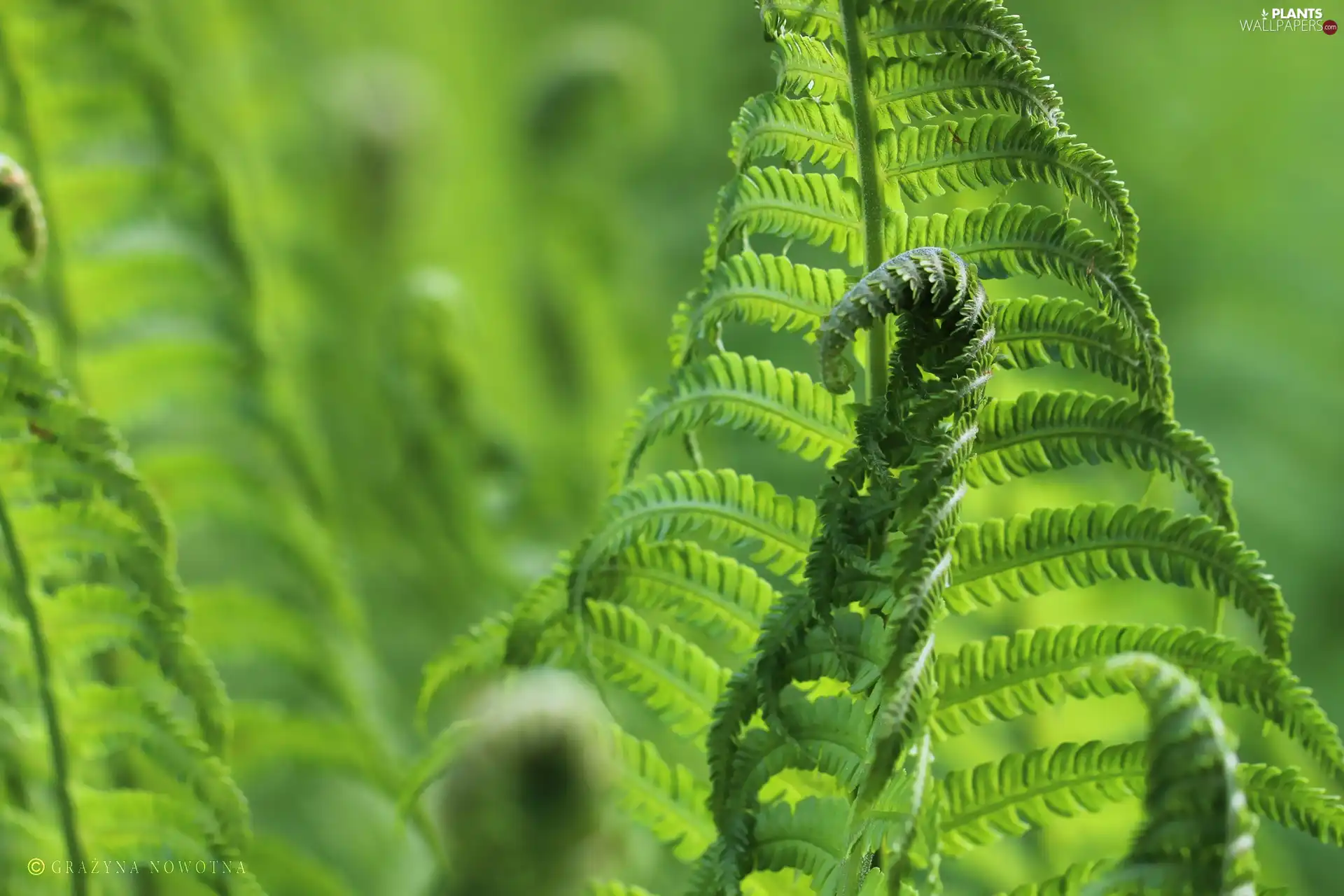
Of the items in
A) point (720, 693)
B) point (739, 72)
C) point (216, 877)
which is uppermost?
point (739, 72)

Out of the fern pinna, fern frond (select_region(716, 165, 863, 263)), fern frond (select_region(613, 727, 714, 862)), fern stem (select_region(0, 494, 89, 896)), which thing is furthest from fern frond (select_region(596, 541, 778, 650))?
fern stem (select_region(0, 494, 89, 896))

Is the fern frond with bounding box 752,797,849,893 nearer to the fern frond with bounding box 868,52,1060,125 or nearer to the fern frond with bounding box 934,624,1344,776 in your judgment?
the fern frond with bounding box 934,624,1344,776

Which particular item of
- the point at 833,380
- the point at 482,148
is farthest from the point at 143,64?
the point at 482,148

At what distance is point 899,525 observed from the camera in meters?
0.75

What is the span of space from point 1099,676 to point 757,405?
0.28m

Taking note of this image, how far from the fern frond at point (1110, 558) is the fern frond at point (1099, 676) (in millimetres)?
26

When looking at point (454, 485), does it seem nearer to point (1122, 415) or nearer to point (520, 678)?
point (520, 678)

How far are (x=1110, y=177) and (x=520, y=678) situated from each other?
1.69 ft

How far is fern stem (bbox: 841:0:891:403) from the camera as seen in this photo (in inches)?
32.4

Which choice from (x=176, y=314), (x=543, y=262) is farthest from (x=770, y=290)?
(x=543, y=262)

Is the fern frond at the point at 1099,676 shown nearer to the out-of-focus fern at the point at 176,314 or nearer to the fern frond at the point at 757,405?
the fern frond at the point at 757,405

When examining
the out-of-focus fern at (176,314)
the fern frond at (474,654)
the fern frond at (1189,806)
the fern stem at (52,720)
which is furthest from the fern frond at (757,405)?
the out-of-focus fern at (176,314)

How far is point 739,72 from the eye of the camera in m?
3.68

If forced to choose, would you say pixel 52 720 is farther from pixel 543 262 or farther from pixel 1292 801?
pixel 543 262
